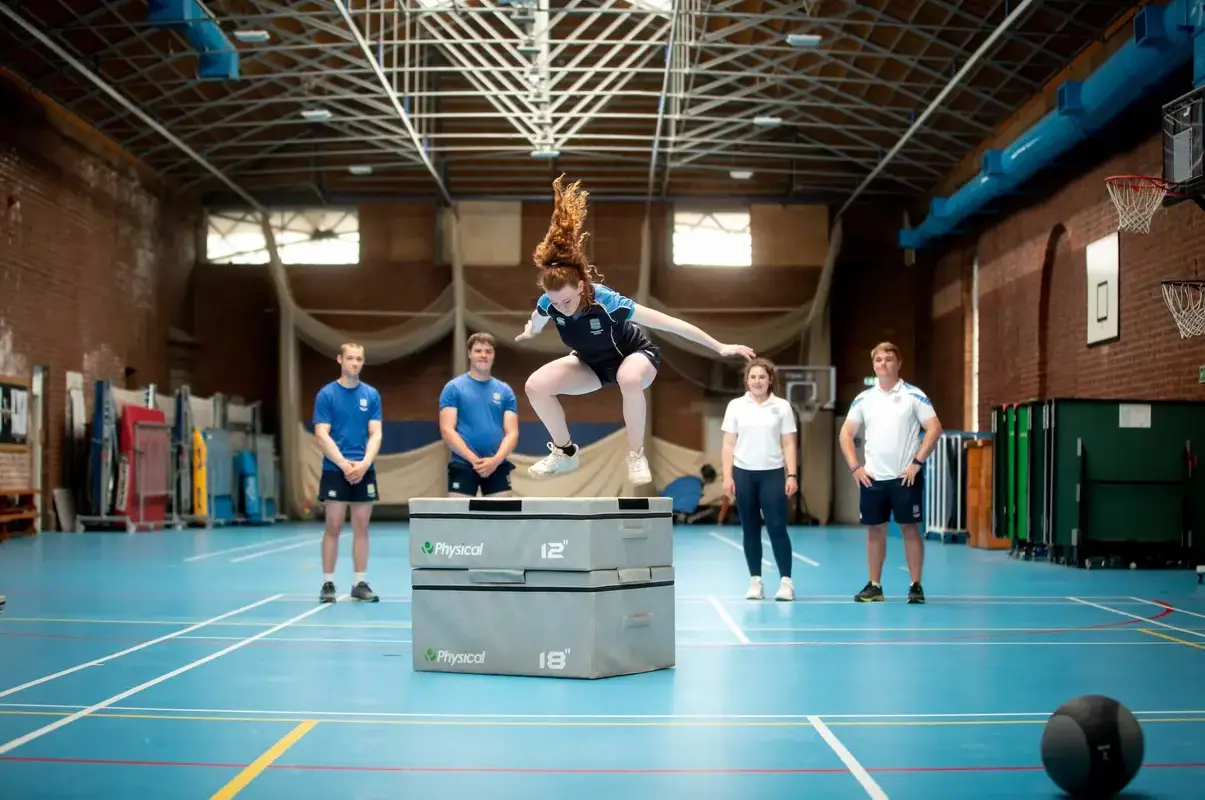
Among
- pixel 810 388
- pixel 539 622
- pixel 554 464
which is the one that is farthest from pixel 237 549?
pixel 810 388

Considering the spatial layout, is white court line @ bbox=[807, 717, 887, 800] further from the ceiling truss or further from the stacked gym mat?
the ceiling truss

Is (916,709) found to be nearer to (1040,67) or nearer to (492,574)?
(492,574)

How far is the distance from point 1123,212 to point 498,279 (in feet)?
47.8

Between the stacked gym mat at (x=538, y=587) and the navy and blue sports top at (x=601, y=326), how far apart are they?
84cm

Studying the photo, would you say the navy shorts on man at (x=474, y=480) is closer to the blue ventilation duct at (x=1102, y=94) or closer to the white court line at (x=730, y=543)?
the white court line at (x=730, y=543)

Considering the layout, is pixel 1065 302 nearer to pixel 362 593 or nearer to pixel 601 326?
pixel 362 593

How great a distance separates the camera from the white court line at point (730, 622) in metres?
7.49

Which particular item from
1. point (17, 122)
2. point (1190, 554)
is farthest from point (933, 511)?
point (17, 122)

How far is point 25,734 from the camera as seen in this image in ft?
15.1

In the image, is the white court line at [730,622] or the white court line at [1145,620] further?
the white court line at [1145,620]

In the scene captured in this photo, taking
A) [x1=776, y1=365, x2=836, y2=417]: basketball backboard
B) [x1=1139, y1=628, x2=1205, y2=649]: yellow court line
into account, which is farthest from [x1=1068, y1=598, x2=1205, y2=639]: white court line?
[x1=776, y1=365, x2=836, y2=417]: basketball backboard

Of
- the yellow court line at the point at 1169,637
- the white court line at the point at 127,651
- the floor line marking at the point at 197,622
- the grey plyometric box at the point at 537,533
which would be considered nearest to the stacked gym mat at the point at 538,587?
the grey plyometric box at the point at 537,533

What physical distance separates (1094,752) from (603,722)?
6.29 feet

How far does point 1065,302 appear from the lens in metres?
18.0
